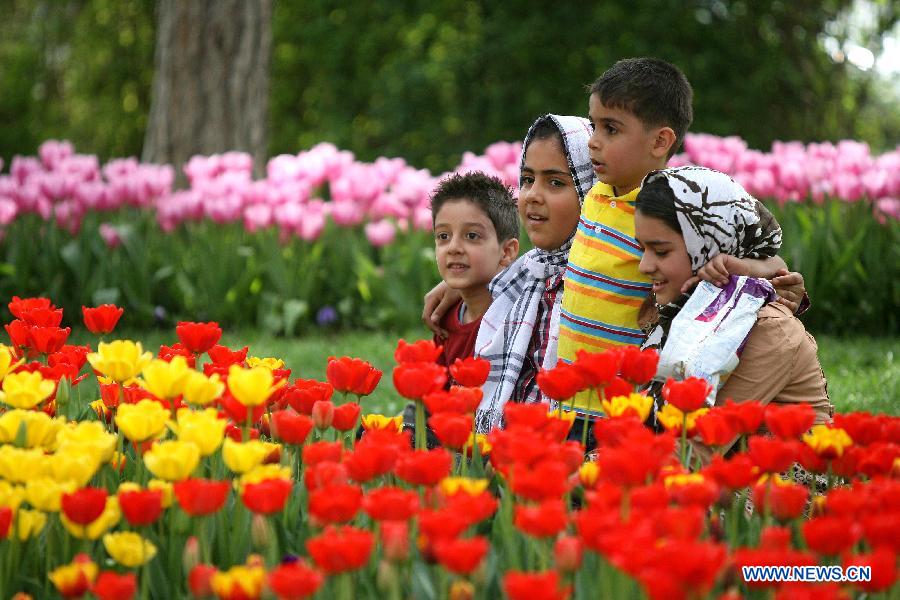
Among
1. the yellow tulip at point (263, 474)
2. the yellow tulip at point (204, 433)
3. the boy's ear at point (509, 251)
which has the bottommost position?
the yellow tulip at point (263, 474)

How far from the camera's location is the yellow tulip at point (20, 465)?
1.90 metres

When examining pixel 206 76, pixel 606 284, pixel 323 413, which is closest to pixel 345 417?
pixel 323 413

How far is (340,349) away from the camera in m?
5.82

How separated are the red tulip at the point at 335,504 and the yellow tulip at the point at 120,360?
0.76 metres

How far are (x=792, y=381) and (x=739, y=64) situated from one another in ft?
36.8

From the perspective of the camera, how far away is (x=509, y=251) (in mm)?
3871

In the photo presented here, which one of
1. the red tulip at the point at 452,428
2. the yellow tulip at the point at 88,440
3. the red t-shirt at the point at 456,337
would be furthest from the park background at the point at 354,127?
the yellow tulip at the point at 88,440

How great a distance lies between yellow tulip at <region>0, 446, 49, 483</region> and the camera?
1.90 meters

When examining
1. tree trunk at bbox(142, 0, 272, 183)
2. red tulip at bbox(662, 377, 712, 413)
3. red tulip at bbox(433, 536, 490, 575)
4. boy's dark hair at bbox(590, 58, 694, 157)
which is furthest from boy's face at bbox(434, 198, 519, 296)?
tree trunk at bbox(142, 0, 272, 183)

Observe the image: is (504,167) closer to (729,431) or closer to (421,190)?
(421,190)

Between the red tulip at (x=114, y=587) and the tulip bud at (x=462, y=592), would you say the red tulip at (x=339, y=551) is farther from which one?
the red tulip at (x=114, y=587)

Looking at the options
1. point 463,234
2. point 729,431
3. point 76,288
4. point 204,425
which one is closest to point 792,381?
point 729,431

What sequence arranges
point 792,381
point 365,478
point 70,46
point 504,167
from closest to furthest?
point 365,478
point 792,381
point 504,167
point 70,46

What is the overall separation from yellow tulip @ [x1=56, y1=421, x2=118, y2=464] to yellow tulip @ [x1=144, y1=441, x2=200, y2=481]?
0.12 meters
